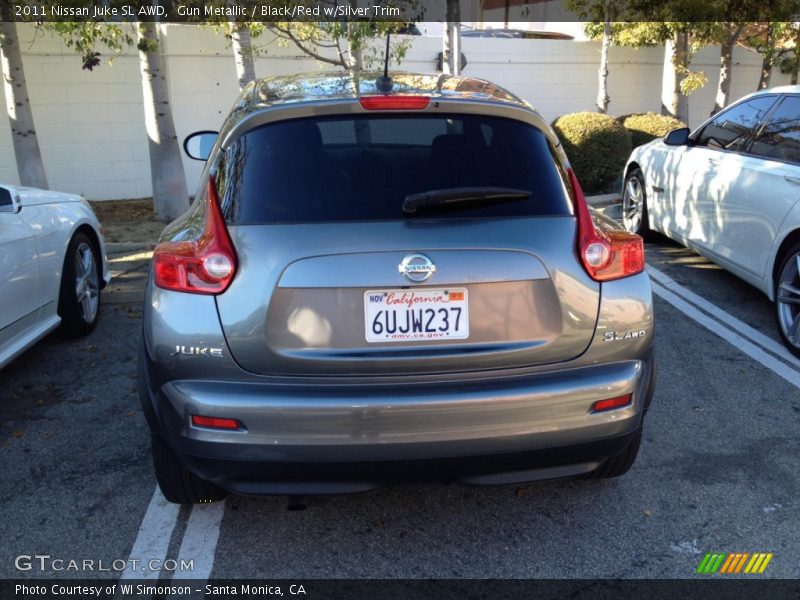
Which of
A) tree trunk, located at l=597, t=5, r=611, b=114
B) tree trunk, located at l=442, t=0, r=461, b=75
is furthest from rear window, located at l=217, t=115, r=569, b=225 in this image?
tree trunk, located at l=597, t=5, r=611, b=114

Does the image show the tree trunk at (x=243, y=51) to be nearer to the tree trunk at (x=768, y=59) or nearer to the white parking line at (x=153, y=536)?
the white parking line at (x=153, y=536)

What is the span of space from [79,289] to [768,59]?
1365 cm

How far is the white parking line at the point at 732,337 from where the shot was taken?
485 cm

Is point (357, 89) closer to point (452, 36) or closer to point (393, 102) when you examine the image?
point (393, 102)

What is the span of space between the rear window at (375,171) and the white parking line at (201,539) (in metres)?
1.33

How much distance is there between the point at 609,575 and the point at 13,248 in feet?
11.8

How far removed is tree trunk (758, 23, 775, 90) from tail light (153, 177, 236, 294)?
44.4 feet

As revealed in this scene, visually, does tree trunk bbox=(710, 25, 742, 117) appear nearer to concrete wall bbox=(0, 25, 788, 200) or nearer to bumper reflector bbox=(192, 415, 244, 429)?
concrete wall bbox=(0, 25, 788, 200)

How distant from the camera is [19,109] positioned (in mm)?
8805

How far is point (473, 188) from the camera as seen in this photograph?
287 cm

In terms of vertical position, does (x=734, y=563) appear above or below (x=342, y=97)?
below

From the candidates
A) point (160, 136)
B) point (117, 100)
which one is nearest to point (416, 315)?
point (160, 136)

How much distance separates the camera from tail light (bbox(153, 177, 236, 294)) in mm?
2709

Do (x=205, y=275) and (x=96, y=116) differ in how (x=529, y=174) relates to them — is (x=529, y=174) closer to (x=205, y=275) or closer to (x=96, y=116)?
(x=205, y=275)
